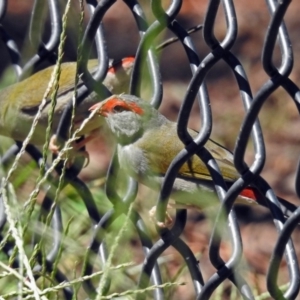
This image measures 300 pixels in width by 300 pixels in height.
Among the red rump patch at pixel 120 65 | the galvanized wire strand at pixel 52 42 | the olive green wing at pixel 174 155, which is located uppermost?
the galvanized wire strand at pixel 52 42

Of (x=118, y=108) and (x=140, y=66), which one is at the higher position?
(x=140, y=66)

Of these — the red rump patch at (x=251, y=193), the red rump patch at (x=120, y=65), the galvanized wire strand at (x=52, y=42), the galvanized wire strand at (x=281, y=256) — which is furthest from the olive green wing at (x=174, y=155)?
the galvanized wire strand at (x=281, y=256)

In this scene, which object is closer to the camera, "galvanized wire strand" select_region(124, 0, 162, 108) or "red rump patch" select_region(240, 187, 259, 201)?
"galvanized wire strand" select_region(124, 0, 162, 108)

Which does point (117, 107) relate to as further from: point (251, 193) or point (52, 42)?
point (251, 193)

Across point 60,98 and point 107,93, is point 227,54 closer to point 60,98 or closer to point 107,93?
point 107,93

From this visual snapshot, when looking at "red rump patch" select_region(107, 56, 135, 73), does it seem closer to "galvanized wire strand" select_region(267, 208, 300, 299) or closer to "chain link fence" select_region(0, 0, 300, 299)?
"chain link fence" select_region(0, 0, 300, 299)

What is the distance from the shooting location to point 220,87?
739 cm

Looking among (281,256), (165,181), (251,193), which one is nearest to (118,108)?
(251,193)

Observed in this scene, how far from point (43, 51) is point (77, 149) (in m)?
0.43

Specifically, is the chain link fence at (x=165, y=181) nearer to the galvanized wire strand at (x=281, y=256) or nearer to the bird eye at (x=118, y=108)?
the galvanized wire strand at (x=281, y=256)

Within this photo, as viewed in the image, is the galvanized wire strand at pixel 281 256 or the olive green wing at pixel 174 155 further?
the olive green wing at pixel 174 155

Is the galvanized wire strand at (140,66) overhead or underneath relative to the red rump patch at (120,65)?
overhead

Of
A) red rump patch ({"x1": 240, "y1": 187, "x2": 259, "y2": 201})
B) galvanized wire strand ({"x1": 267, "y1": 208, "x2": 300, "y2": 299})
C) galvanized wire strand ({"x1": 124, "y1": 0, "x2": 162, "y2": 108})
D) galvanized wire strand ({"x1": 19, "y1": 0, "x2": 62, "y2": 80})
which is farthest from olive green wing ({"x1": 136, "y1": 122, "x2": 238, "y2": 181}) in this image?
galvanized wire strand ({"x1": 267, "y1": 208, "x2": 300, "y2": 299})

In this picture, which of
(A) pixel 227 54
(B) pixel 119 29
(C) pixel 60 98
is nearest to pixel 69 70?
(C) pixel 60 98
